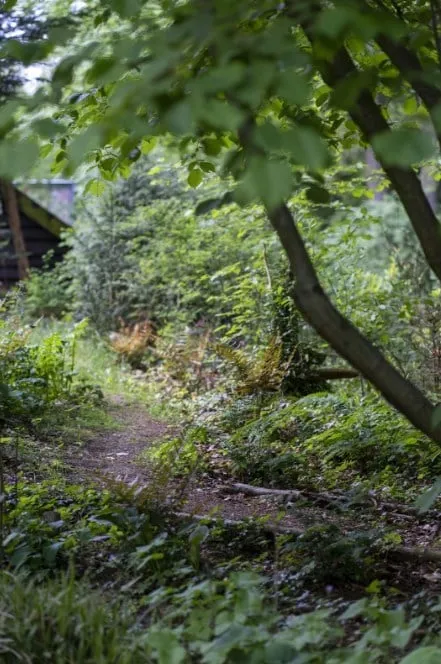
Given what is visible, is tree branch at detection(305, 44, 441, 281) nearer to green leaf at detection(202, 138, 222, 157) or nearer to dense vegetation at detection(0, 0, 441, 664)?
dense vegetation at detection(0, 0, 441, 664)

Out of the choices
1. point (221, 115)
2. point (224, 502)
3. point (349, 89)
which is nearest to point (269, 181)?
point (221, 115)

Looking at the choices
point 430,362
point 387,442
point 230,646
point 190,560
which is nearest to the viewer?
point 230,646

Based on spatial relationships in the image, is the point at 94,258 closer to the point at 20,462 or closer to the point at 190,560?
the point at 20,462

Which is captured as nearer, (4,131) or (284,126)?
(4,131)

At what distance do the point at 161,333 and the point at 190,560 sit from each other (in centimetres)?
790

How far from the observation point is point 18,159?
233 centimetres

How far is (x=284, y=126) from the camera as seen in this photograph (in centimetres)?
442

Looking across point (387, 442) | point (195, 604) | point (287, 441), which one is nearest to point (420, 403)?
point (195, 604)

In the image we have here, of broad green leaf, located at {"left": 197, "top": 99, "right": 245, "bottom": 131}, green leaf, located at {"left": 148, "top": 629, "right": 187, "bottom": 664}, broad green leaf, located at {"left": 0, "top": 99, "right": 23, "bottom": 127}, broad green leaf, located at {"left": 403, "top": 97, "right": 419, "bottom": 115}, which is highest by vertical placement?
broad green leaf, located at {"left": 0, "top": 99, "right": 23, "bottom": 127}

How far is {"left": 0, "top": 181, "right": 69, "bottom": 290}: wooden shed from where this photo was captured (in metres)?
16.0

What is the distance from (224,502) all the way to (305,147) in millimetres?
3472

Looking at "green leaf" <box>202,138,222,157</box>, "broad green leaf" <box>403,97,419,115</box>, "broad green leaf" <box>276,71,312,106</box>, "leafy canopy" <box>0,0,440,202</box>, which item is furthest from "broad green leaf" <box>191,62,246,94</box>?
"broad green leaf" <box>403,97,419,115</box>

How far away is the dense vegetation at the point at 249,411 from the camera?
2.57 meters

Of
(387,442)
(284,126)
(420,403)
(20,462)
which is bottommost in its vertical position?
(387,442)
